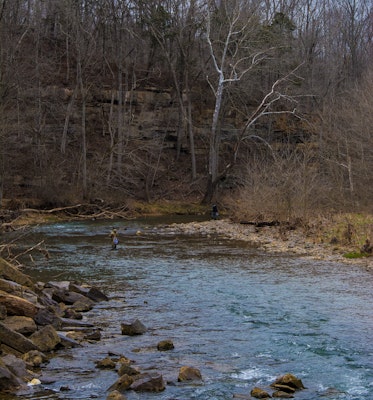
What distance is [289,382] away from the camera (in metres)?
8.21

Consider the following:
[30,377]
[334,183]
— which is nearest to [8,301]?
[30,377]

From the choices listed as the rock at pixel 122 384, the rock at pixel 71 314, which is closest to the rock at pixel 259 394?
the rock at pixel 122 384

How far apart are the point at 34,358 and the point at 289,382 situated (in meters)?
3.62

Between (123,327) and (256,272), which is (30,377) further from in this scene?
(256,272)

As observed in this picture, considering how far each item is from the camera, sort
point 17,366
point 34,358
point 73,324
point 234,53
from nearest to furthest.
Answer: point 17,366 < point 34,358 < point 73,324 < point 234,53

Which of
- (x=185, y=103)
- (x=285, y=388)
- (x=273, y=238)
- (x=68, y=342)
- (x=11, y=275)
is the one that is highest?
(x=185, y=103)

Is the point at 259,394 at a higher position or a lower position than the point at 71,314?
higher

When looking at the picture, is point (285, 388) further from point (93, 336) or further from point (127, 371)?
point (93, 336)

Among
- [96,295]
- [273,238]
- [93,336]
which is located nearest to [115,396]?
[93,336]

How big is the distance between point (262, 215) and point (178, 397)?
22147 mm

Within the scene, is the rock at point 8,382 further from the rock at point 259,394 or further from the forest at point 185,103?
the forest at point 185,103

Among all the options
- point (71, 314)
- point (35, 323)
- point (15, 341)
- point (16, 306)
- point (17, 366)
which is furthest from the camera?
point (71, 314)

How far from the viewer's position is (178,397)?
793cm

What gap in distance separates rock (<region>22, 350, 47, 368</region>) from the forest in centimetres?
1953
